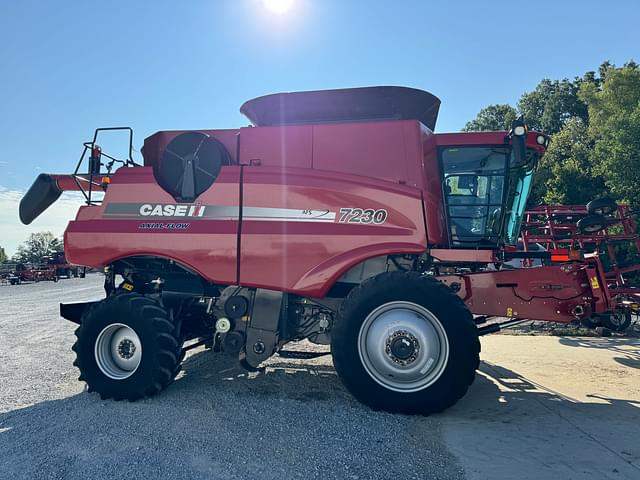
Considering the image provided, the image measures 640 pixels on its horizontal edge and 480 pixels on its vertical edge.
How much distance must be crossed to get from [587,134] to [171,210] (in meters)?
31.5

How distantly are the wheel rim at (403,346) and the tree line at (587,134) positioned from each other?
57.2 ft

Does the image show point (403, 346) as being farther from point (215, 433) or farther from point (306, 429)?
point (215, 433)

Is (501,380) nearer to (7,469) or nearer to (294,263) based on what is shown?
(294,263)

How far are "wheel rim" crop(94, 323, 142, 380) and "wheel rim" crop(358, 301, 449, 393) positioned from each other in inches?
98.8

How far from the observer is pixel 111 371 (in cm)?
464

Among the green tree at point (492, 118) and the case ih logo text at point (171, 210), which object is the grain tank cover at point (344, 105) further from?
the green tree at point (492, 118)

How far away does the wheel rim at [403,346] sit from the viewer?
4156 millimetres

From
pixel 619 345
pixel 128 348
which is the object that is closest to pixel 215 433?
pixel 128 348

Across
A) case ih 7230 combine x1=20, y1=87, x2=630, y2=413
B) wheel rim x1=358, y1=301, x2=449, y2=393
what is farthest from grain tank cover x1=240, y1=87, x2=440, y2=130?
wheel rim x1=358, y1=301, x2=449, y2=393

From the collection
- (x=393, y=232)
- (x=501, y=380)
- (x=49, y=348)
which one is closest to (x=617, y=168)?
(x=501, y=380)

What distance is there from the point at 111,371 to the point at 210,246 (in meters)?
1.75

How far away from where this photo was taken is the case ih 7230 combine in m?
4.28

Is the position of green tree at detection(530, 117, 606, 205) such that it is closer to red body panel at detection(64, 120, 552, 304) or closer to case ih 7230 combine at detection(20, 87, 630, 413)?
case ih 7230 combine at detection(20, 87, 630, 413)

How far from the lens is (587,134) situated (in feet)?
93.3
